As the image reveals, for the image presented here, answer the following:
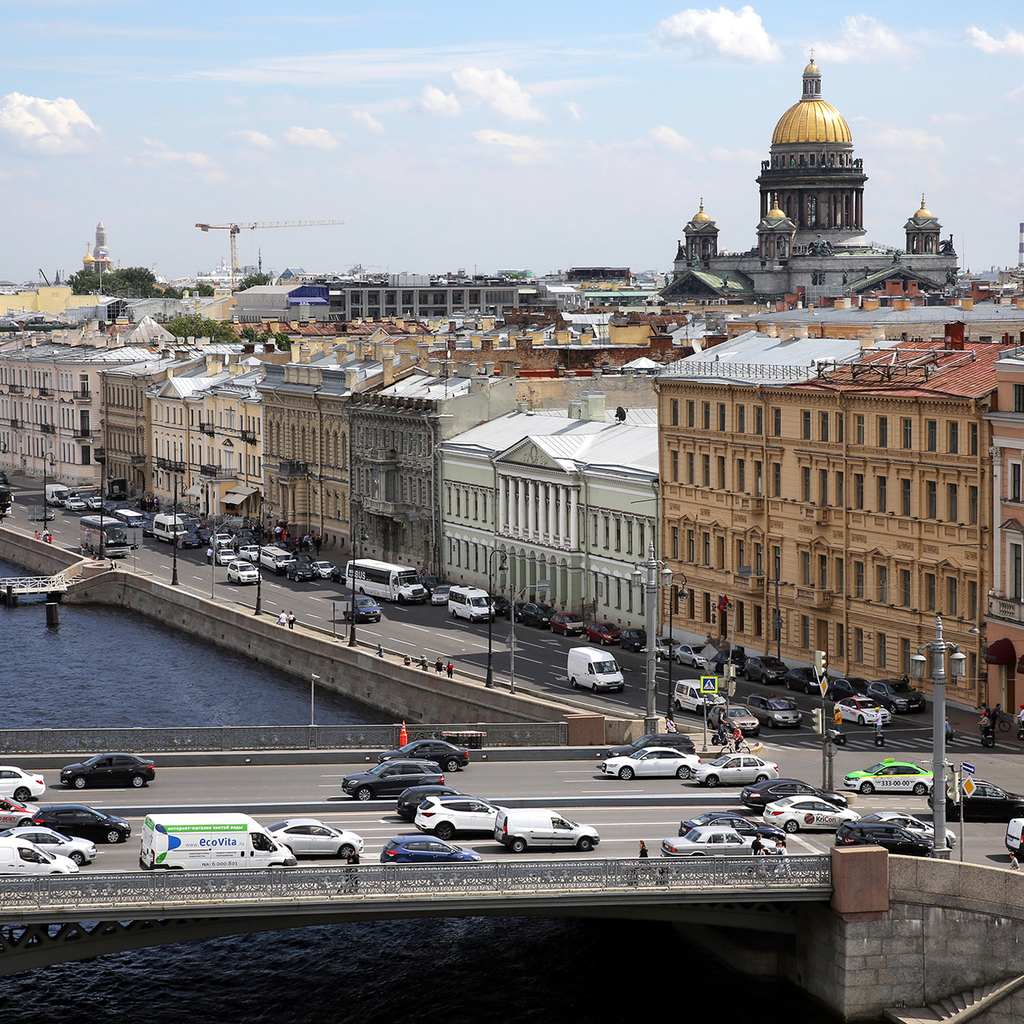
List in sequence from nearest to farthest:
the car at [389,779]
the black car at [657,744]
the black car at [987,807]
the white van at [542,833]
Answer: the white van at [542,833]
the black car at [987,807]
the car at [389,779]
the black car at [657,744]

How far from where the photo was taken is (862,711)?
57.0 metres

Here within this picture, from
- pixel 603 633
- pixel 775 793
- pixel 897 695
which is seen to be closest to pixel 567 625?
pixel 603 633

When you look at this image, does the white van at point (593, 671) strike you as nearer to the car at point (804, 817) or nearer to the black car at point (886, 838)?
the car at point (804, 817)

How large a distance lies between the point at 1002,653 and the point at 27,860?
100 ft

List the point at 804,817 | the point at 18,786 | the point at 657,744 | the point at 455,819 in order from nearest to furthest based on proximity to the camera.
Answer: the point at 455,819 < the point at 804,817 < the point at 18,786 < the point at 657,744

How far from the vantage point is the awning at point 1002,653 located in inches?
2220

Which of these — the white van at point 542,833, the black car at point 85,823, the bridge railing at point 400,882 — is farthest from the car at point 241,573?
the bridge railing at point 400,882

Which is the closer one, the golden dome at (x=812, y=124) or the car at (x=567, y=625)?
the car at (x=567, y=625)

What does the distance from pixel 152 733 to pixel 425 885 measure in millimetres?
16551

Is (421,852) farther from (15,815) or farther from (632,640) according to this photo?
(632,640)

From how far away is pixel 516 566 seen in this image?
267ft

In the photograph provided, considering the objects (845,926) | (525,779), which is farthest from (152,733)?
(845,926)

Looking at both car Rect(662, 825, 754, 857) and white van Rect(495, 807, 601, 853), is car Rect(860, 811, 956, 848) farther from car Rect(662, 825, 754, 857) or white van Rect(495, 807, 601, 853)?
white van Rect(495, 807, 601, 853)

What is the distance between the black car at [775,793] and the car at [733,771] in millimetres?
2702
